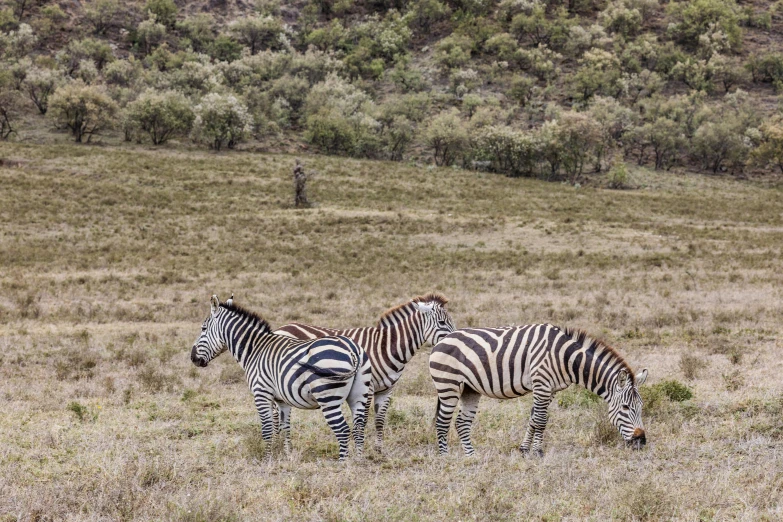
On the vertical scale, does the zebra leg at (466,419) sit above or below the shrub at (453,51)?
below

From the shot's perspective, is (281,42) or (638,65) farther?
(281,42)

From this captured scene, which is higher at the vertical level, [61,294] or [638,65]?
[638,65]

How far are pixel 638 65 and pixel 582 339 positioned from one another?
129747 mm

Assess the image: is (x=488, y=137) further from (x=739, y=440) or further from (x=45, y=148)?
(x=739, y=440)

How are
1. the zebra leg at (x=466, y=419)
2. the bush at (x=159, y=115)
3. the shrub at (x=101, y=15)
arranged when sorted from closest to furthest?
the zebra leg at (x=466, y=419), the bush at (x=159, y=115), the shrub at (x=101, y=15)

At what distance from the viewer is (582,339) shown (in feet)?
28.7

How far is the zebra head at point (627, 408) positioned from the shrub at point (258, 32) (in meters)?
140

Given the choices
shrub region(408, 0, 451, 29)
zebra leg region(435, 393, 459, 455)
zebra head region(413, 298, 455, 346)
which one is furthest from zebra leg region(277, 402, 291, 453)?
shrub region(408, 0, 451, 29)

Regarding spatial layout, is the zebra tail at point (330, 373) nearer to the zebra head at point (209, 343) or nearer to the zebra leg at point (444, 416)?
the zebra leg at point (444, 416)

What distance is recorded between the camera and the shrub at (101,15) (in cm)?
13338

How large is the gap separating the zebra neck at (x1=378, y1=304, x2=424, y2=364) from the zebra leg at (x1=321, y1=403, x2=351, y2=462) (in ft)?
5.05

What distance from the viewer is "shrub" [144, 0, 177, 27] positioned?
144000mm

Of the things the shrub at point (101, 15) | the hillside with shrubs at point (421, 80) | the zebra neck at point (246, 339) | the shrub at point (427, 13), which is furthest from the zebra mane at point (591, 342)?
the shrub at point (427, 13)

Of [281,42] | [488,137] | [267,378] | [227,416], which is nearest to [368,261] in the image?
[227,416]
